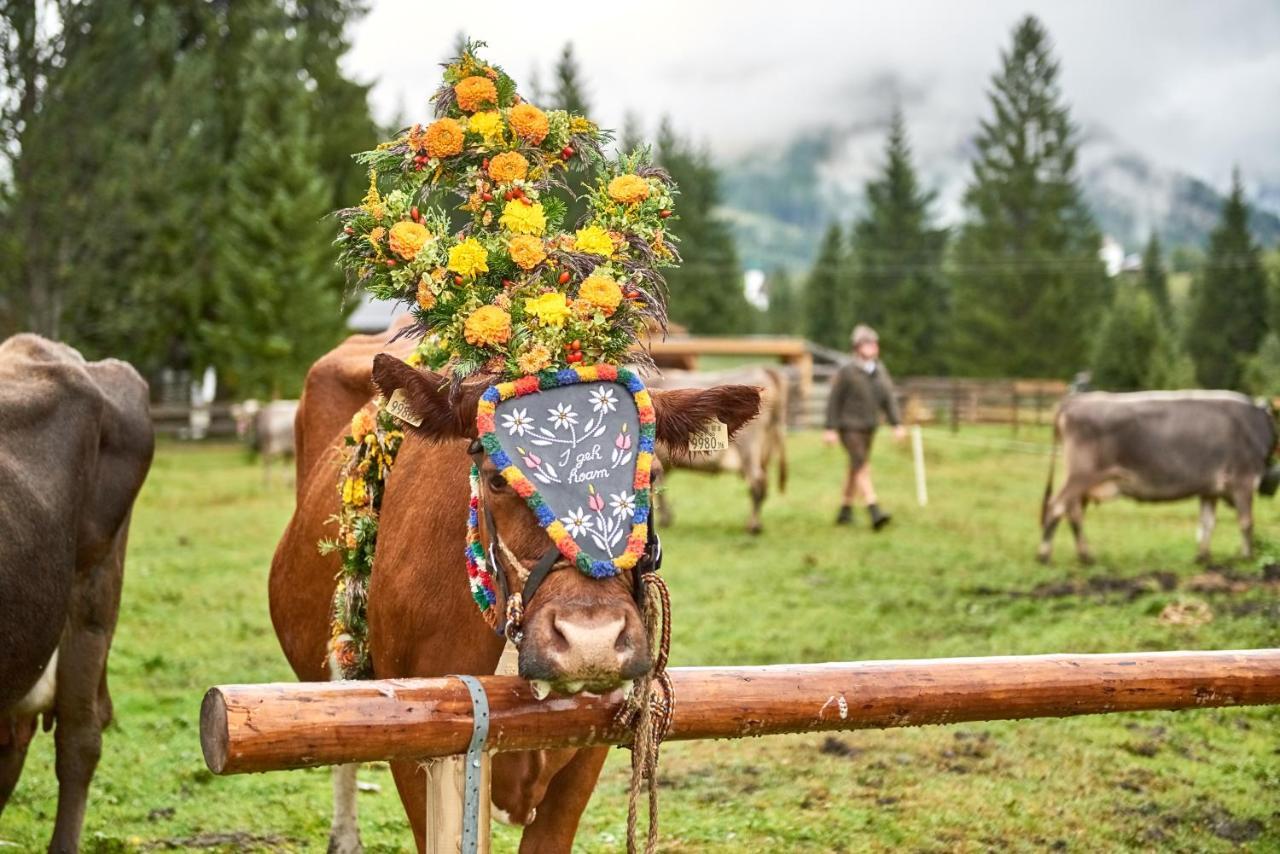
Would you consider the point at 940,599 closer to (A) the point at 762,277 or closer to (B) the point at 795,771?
(B) the point at 795,771

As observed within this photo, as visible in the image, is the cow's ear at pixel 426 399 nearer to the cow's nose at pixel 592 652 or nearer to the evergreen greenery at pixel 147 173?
the cow's nose at pixel 592 652

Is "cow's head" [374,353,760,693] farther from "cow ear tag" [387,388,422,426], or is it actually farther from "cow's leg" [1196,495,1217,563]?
"cow's leg" [1196,495,1217,563]

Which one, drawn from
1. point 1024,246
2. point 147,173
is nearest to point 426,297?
point 147,173

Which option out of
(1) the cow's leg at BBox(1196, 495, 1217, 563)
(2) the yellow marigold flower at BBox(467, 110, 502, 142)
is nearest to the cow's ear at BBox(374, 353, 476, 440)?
(2) the yellow marigold flower at BBox(467, 110, 502, 142)

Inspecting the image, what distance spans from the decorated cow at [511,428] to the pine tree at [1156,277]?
223 ft

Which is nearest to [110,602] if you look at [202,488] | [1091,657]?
[1091,657]

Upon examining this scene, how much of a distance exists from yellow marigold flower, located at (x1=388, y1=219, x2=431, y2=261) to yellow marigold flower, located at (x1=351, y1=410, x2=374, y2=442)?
0.84 m

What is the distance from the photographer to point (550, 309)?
333cm

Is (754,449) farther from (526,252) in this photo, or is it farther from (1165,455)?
(526,252)

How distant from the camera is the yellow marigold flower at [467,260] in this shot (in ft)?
11.7

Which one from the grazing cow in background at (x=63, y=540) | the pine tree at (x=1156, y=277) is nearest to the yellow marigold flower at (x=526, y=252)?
the grazing cow in background at (x=63, y=540)

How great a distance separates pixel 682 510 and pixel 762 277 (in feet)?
395

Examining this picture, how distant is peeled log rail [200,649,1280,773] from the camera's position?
258 cm

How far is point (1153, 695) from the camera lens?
361cm
